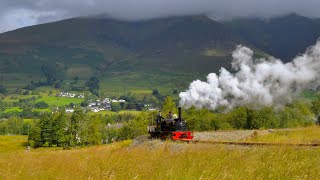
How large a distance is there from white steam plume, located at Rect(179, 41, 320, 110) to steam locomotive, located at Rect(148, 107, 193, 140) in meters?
16.1

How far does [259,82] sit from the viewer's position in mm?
59250

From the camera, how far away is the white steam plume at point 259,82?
58656mm

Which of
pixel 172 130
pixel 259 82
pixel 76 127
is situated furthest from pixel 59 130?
pixel 172 130

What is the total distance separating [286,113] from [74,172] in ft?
233

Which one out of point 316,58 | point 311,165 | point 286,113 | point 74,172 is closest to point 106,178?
point 74,172

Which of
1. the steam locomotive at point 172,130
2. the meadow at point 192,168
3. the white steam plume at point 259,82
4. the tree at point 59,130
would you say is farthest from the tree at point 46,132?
the meadow at point 192,168

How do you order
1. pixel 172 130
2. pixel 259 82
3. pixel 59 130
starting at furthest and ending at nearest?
pixel 59 130 → pixel 259 82 → pixel 172 130

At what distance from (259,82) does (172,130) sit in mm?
23579

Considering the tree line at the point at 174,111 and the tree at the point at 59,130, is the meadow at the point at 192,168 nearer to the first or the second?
the tree line at the point at 174,111

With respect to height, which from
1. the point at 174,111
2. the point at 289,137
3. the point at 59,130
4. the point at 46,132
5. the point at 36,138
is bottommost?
the point at 36,138

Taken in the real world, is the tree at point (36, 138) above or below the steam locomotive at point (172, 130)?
below

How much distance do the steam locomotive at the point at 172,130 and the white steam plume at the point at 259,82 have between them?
16.1 metres

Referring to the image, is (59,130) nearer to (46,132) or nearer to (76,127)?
(76,127)

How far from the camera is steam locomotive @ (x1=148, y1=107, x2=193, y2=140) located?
38594 millimetres
